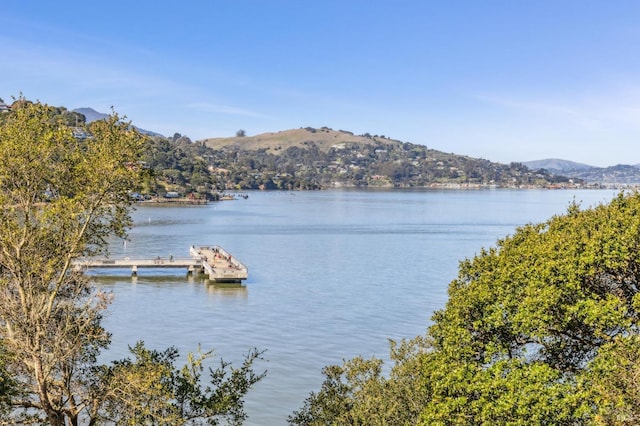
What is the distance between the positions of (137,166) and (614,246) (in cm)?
1318

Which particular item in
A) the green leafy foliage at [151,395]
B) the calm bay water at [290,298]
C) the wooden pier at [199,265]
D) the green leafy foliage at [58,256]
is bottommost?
the calm bay water at [290,298]

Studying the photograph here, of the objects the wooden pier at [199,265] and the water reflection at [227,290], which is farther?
the wooden pier at [199,265]

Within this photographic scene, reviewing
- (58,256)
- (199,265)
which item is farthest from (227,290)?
(58,256)

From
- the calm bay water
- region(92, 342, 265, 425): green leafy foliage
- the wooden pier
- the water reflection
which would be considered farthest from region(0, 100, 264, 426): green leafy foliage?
the wooden pier

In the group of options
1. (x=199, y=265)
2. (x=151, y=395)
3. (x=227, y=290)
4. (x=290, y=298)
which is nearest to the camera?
(x=151, y=395)

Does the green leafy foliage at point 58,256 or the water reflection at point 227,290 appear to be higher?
the green leafy foliage at point 58,256

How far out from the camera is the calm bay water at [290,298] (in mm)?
40031

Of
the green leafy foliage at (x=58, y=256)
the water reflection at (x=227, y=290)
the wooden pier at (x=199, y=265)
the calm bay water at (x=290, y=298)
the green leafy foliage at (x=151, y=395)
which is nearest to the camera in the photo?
the green leafy foliage at (x=58, y=256)

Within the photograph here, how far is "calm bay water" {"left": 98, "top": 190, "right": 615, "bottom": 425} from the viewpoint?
40031 millimetres

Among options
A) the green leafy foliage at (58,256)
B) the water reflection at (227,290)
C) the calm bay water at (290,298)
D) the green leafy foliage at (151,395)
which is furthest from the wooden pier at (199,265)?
the green leafy foliage at (58,256)

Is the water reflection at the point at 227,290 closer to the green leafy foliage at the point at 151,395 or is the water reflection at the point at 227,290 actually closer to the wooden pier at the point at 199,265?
the wooden pier at the point at 199,265

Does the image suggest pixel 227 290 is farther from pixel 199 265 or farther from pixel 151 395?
pixel 151 395

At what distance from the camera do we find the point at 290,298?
2306 inches

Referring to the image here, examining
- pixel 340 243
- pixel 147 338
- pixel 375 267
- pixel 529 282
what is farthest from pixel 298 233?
pixel 529 282
